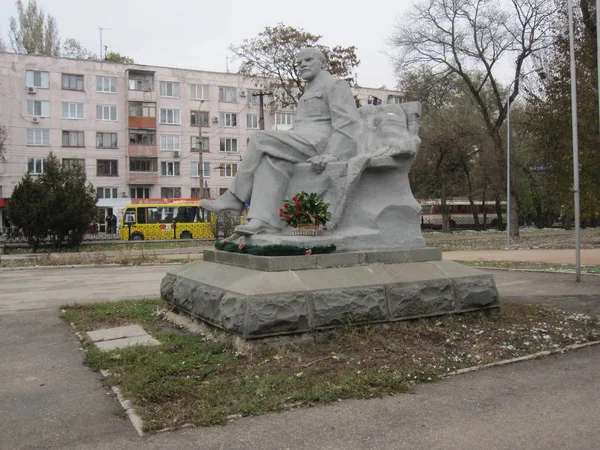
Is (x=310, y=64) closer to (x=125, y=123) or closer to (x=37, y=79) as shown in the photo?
(x=125, y=123)

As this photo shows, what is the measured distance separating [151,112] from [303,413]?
45.0 m

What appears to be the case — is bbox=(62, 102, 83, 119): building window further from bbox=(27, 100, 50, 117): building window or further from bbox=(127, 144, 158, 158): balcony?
bbox=(127, 144, 158, 158): balcony

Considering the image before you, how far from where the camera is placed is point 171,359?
16.9 ft

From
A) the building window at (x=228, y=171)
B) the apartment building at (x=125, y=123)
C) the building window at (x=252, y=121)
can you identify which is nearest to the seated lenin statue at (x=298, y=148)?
the apartment building at (x=125, y=123)

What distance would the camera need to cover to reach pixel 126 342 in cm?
604

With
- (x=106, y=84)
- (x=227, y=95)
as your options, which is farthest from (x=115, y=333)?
(x=227, y=95)

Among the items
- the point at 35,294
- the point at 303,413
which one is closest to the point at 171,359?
the point at 303,413

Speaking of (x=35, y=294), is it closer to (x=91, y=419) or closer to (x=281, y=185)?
(x=281, y=185)

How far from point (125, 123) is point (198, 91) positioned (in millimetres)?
6592

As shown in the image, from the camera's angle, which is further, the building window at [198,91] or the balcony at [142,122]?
the building window at [198,91]

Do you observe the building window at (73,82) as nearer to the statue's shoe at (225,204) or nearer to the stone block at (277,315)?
the statue's shoe at (225,204)

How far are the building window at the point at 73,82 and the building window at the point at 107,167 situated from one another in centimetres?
569

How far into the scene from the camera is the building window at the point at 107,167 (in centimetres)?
4519

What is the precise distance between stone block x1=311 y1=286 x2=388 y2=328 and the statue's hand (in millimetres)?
1865
